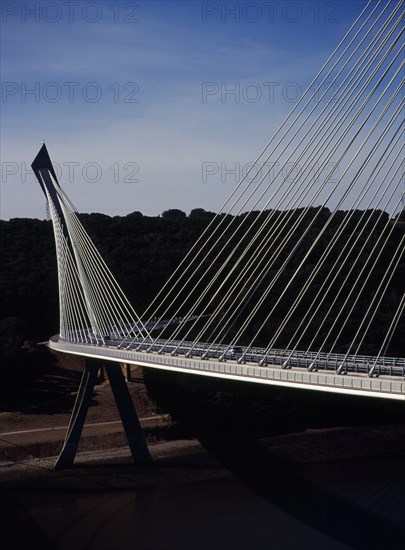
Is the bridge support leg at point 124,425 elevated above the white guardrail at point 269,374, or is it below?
below

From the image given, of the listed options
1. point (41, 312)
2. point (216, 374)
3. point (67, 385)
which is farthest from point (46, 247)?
point (216, 374)

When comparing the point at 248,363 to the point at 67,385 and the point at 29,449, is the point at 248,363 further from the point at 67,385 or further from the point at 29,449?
the point at 67,385

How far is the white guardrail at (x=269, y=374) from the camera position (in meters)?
16.4

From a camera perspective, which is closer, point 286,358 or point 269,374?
point 269,374

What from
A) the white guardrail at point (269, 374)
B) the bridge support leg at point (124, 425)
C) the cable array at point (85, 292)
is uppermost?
the cable array at point (85, 292)

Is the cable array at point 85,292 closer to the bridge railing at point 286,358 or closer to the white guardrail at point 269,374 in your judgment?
the bridge railing at point 286,358

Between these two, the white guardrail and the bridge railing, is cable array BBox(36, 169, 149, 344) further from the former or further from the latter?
the white guardrail

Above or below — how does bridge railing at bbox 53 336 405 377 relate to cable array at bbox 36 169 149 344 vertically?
below

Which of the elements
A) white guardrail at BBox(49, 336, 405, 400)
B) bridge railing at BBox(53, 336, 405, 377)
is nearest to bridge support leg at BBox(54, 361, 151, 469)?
bridge railing at BBox(53, 336, 405, 377)

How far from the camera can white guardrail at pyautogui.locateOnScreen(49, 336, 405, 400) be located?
16.4 meters

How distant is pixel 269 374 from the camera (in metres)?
19.3

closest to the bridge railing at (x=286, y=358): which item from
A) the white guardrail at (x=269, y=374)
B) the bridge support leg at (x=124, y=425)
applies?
the white guardrail at (x=269, y=374)

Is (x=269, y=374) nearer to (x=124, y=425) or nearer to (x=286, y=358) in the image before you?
(x=286, y=358)

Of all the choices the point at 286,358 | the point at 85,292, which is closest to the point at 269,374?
the point at 286,358
